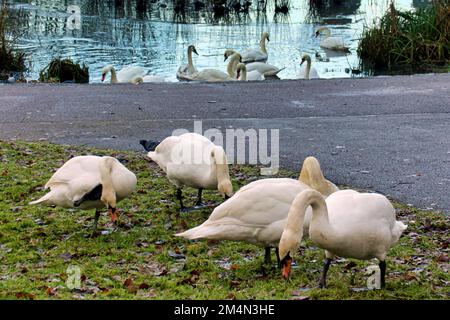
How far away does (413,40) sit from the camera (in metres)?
19.0

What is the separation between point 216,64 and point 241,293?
53.1ft

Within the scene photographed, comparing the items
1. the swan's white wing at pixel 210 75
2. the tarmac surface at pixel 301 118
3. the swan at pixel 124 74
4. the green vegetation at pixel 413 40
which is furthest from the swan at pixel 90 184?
the green vegetation at pixel 413 40

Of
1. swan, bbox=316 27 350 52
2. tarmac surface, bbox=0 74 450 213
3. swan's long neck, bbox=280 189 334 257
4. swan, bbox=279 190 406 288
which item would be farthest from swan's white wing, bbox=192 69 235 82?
swan's long neck, bbox=280 189 334 257

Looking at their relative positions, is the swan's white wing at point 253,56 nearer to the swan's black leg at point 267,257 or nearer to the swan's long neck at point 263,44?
the swan's long neck at point 263,44

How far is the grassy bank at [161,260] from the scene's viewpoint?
6.07m

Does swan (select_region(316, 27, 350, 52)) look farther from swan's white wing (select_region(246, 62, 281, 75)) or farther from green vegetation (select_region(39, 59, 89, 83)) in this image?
green vegetation (select_region(39, 59, 89, 83))

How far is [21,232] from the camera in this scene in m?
7.72

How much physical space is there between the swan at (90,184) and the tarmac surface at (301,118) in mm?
2850

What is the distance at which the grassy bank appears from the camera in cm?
607

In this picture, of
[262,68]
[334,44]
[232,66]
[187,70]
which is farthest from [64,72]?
[334,44]
